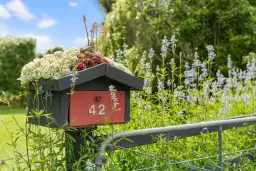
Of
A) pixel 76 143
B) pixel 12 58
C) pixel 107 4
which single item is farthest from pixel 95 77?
pixel 12 58

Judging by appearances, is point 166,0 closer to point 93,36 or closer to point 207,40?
point 207,40

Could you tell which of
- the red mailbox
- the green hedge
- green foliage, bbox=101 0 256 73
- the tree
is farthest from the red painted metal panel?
the green hedge

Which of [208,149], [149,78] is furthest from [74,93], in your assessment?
[208,149]

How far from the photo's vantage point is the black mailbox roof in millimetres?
2209

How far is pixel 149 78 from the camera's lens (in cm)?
378

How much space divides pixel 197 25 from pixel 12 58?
42.3ft

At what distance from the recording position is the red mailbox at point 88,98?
7.39ft

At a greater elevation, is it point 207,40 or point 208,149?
point 207,40

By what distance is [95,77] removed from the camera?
2311mm

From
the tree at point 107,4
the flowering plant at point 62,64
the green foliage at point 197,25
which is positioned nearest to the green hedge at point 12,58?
the tree at point 107,4

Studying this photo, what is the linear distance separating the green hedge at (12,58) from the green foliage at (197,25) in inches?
388

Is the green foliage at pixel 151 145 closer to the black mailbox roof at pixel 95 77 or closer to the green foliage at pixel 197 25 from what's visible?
the black mailbox roof at pixel 95 77

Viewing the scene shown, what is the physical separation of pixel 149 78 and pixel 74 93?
1584mm

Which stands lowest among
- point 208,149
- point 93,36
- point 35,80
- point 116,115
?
point 208,149
